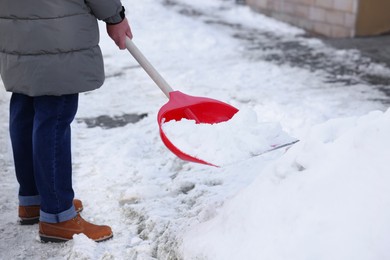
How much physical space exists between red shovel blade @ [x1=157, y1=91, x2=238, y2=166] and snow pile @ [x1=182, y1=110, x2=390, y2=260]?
49 centimetres

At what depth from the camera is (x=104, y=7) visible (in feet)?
7.70

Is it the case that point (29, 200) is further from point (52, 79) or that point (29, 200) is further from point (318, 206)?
point (318, 206)

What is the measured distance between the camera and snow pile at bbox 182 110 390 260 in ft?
5.84

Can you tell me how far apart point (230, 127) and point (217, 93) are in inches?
86.9

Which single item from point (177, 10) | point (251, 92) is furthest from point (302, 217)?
point (177, 10)

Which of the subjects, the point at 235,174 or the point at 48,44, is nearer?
the point at 48,44

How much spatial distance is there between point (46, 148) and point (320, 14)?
496 cm

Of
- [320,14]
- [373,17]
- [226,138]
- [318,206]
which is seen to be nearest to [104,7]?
[226,138]

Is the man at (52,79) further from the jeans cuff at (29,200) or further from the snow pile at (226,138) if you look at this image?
the snow pile at (226,138)

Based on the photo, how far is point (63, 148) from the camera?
2.50m

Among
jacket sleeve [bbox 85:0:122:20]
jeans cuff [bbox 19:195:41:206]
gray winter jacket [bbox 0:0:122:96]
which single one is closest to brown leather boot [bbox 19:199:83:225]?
jeans cuff [bbox 19:195:41:206]

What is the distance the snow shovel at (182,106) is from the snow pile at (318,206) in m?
0.49

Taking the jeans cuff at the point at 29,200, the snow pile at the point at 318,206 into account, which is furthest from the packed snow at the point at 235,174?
the jeans cuff at the point at 29,200

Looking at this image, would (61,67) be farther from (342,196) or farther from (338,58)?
(338,58)
